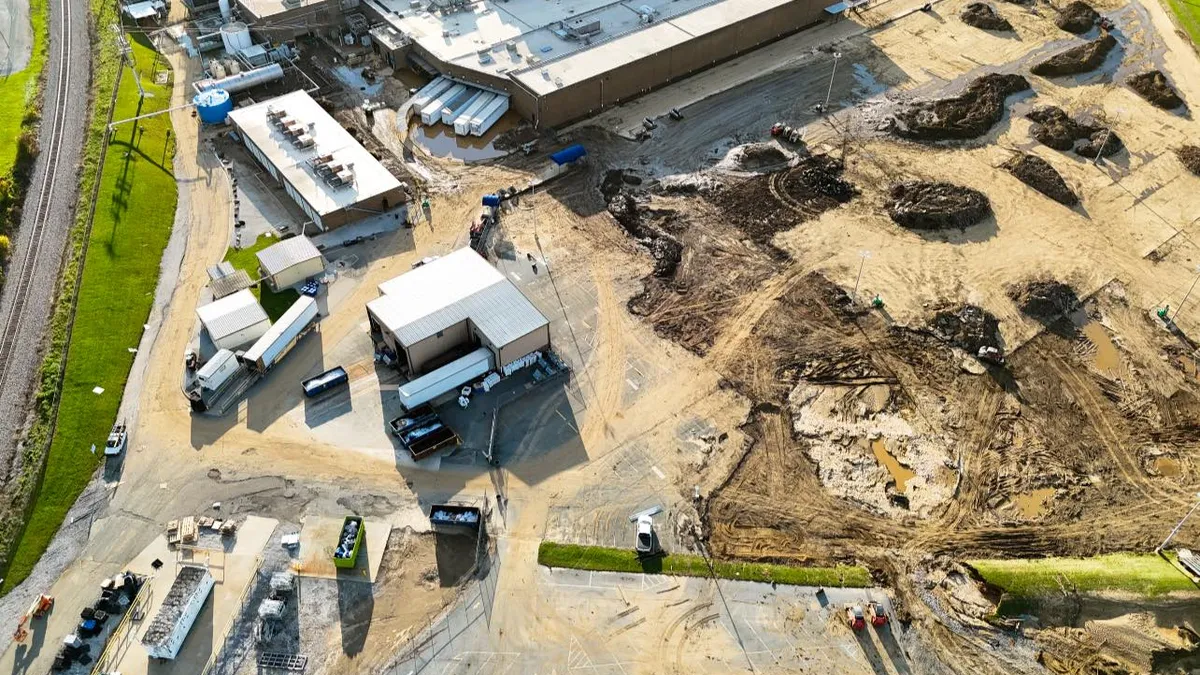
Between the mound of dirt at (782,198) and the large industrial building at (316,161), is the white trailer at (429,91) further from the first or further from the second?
the mound of dirt at (782,198)

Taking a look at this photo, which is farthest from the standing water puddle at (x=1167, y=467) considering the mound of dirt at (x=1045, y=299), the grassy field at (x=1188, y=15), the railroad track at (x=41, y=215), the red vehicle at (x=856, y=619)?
the railroad track at (x=41, y=215)

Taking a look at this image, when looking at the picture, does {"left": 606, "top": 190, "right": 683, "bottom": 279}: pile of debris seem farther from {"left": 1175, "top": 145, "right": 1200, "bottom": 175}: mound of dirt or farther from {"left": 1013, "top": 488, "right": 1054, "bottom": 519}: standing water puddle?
{"left": 1175, "top": 145, "right": 1200, "bottom": 175}: mound of dirt

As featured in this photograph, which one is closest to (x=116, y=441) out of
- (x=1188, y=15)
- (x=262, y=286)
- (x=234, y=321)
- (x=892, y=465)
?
(x=234, y=321)

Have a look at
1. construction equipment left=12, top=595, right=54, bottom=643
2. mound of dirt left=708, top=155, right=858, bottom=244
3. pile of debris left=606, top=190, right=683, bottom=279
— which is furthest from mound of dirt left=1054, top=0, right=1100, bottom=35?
construction equipment left=12, top=595, right=54, bottom=643

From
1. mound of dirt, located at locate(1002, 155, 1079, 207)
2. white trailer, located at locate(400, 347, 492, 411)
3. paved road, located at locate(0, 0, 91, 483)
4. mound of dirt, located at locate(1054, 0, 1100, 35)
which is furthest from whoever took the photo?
mound of dirt, located at locate(1054, 0, 1100, 35)

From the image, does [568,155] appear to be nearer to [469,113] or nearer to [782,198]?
[469,113]

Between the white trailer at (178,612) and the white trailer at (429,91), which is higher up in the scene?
the white trailer at (429,91)
